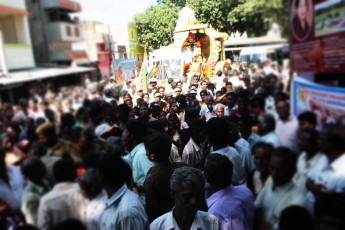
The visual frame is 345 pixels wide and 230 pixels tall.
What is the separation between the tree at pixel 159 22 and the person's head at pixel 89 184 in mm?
1278

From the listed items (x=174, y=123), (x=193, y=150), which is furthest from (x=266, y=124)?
(x=174, y=123)

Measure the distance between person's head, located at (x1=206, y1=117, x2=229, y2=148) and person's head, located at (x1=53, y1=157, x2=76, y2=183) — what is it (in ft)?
4.33

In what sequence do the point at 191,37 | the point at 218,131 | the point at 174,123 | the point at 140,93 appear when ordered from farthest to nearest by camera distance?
the point at 174,123, the point at 140,93, the point at 218,131, the point at 191,37

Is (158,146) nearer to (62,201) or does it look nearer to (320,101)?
(62,201)

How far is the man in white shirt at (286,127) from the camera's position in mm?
1233

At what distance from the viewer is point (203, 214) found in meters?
2.84

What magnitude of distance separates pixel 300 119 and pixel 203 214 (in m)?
1.84

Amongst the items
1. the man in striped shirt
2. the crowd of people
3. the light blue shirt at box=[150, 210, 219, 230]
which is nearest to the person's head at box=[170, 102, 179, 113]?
the man in striped shirt

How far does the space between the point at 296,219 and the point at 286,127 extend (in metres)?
0.37

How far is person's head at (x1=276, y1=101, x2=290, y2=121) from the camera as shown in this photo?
1299 millimetres

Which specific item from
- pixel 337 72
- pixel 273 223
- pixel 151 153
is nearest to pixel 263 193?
pixel 273 223

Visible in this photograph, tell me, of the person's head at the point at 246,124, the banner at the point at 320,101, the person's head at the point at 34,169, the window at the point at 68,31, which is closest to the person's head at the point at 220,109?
the person's head at the point at 246,124

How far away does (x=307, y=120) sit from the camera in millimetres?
1243

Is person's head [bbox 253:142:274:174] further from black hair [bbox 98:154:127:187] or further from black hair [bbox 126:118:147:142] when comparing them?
black hair [bbox 126:118:147:142]
